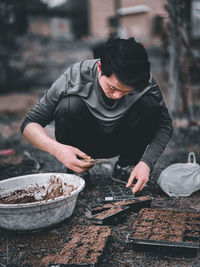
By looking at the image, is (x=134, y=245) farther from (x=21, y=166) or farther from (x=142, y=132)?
(x=21, y=166)

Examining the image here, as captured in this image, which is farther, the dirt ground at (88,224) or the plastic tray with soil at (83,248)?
the dirt ground at (88,224)

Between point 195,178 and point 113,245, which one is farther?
point 195,178

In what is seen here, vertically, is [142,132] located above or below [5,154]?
above

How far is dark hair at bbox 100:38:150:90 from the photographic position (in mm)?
1773

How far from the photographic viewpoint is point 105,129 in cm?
236

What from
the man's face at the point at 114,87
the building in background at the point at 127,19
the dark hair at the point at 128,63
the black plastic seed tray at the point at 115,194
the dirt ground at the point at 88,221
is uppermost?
the building in background at the point at 127,19

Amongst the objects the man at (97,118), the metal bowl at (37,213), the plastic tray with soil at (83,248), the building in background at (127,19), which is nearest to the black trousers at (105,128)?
the man at (97,118)

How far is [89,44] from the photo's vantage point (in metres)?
13.3

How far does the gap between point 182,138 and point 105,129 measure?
216 cm

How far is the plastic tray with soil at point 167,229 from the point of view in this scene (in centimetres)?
161

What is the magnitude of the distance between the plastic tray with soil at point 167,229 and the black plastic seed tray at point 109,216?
0.48 ft

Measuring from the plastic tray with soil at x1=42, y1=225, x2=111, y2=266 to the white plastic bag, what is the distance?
824 millimetres

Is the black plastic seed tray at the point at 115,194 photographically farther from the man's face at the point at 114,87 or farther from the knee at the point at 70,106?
the man's face at the point at 114,87

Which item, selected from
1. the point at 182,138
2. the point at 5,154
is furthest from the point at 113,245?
the point at 182,138
